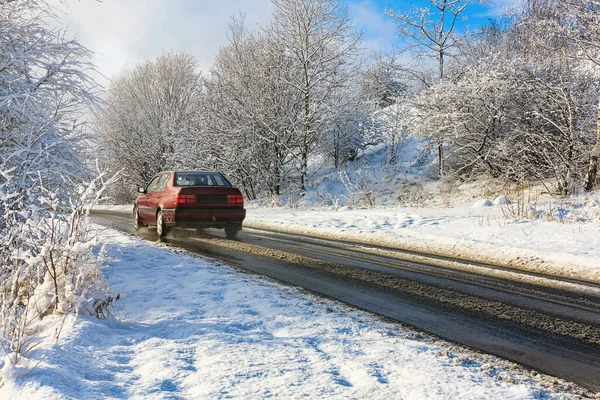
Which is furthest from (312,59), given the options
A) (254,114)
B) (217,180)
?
(217,180)

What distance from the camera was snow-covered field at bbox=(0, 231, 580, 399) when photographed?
2871 millimetres

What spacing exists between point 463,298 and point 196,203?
6.99 meters

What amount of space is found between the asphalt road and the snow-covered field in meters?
0.37

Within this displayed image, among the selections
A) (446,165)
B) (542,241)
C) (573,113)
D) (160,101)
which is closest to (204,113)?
(160,101)

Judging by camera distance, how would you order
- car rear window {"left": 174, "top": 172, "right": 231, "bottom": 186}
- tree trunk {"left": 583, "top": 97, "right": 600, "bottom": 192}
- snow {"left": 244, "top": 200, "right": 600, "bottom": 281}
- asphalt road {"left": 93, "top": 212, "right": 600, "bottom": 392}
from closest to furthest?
1. asphalt road {"left": 93, "top": 212, "right": 600, "bottom": 392}
2. snow {"left": 244, "top": 200, "right": 600, "bottom": 281}
3. car rear window {"left": 174, "top": 172, "right": 231, "bottom": 186}
4. tree trunk {"left": 583, "top": 97, "right": 600, "bottom": 192}

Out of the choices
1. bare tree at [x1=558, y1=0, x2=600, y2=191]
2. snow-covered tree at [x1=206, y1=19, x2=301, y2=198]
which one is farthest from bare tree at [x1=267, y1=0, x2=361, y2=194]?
bare tree at [x1=558, y1=0, x2=600, y2=191]

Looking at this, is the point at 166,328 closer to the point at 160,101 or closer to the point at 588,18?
the point at 588,18

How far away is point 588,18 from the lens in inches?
516

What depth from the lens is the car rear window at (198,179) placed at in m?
11.1

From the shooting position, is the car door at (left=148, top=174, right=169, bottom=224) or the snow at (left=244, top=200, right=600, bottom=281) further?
the car door at (left=148, top=174, right=169, bottom=224)

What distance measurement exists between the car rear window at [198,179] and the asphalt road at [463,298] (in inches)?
97.8

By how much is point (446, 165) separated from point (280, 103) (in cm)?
884

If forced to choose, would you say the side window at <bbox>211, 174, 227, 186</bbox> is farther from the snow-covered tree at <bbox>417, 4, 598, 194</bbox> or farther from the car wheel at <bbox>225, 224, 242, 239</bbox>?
the snow-covered tree at <bbox>417, 4, 598, 194</bbox>

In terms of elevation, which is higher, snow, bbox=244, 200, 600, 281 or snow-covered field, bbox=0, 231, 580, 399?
snow, bbox=244, 200, 600, 281
